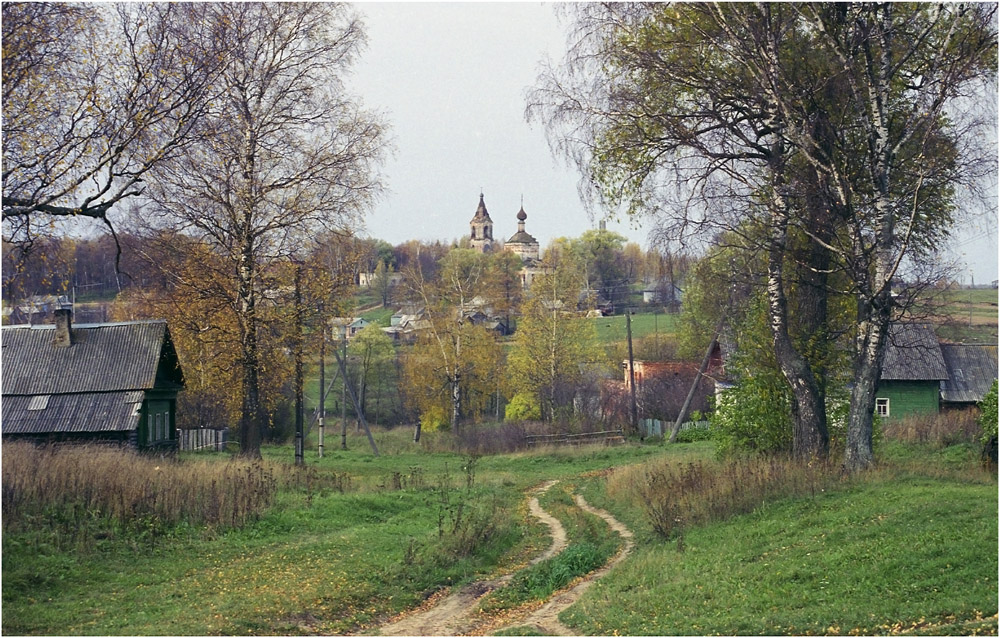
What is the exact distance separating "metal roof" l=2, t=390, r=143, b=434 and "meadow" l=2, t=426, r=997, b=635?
7344mm

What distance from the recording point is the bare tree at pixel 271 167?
2133cm

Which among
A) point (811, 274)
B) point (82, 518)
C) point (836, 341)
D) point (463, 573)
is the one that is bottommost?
point (463, 573)

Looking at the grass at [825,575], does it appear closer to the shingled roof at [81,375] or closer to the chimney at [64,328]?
the shingled roof at [81,375]

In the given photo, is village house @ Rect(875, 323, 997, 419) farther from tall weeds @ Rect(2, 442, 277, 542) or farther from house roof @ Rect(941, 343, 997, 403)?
tall weeds @ Rect(2, 442, 277, 542)

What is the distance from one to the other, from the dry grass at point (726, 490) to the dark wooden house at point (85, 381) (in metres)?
15.2

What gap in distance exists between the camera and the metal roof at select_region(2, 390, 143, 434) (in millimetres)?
23906

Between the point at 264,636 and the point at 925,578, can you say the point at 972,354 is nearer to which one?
the point at 925,578

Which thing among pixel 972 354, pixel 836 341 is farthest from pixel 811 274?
pixel 972 354

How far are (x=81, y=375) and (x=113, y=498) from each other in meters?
12.9

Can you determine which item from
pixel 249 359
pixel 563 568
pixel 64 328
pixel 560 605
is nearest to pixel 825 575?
pixel 560 605

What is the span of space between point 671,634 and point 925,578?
2657 millimetres

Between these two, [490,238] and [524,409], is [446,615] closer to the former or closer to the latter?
[524,409]

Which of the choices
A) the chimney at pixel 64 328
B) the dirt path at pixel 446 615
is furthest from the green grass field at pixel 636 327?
the dirt path at pixel 446 615

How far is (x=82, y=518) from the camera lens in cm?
1270
